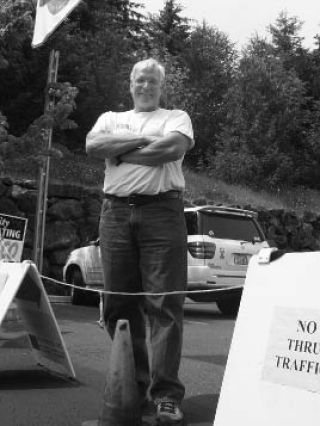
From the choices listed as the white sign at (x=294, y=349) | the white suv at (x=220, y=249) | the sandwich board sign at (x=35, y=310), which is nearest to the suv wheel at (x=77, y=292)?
the white suv at (x=220, y=249)

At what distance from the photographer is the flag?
971cm

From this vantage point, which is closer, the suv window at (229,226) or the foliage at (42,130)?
the suv window at (229,226)

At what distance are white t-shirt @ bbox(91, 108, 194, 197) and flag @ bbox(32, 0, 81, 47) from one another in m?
5.56

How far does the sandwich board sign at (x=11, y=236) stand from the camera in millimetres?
10383

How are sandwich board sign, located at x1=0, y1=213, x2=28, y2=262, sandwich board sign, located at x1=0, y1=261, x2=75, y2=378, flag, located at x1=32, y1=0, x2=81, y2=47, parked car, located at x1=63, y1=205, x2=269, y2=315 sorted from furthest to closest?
parked car, located at x1=63, y1=205, x2=269, y2=315 < sandwich board sign, located at x1=0, y1=213, x2=28, y2=262 < flag, located at x1=32, y1=0, x2=81, y2=47 < sandwich board sign, located at x1=0, y1=261, x2=75, y2=378

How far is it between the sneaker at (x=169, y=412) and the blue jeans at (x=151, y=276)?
Answer: 1.2 inches

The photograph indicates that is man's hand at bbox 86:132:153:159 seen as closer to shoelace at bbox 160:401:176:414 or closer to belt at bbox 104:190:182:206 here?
belt at bbox 104:190:182:206

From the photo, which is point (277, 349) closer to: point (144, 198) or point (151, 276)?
point (151, 276)

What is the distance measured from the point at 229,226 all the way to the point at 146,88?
25.7 ft

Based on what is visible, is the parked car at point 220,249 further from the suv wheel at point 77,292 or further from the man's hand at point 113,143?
the man's hand at point 113,143

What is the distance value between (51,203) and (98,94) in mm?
5860

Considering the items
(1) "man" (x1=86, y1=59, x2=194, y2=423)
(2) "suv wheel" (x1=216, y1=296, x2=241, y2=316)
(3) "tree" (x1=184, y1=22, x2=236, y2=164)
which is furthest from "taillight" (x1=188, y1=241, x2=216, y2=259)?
(3) "tree" (x1=184, y1=22, x2=236, y2=164)

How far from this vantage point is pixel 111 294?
4.08 m

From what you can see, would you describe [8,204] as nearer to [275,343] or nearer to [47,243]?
[47,243]
